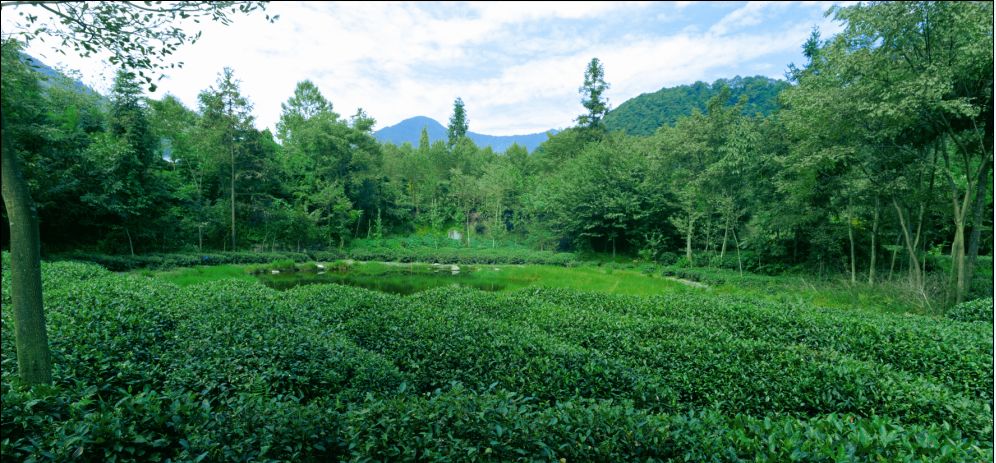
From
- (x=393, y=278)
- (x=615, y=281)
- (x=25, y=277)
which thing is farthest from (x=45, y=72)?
(x=393, y=278)

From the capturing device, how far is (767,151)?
46.7 feet

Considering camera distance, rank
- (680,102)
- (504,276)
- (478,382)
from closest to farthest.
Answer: (478,382), (504,276), (680,102)

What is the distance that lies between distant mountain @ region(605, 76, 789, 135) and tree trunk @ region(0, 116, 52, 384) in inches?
710

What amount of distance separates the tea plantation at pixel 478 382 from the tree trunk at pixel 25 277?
15cm

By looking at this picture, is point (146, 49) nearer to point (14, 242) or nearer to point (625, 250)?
point (14, 242)

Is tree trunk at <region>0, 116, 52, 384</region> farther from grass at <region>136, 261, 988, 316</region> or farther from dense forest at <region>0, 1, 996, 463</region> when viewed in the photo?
grass at <region>136, 261, 988, 316</region>

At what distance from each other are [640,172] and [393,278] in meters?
12.0

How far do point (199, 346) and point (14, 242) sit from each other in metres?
1.85

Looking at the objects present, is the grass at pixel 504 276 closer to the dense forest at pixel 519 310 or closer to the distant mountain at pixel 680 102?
the dense forest at pixel 519 310

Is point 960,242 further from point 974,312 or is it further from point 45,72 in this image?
point 45,72

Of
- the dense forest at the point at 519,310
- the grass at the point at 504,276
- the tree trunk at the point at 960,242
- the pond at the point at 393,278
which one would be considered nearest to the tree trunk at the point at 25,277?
the dense forest at the point at 519,310

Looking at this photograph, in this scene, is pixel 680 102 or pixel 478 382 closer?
pixel 478 382

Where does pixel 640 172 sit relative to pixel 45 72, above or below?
above

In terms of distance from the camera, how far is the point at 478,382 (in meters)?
3.65
